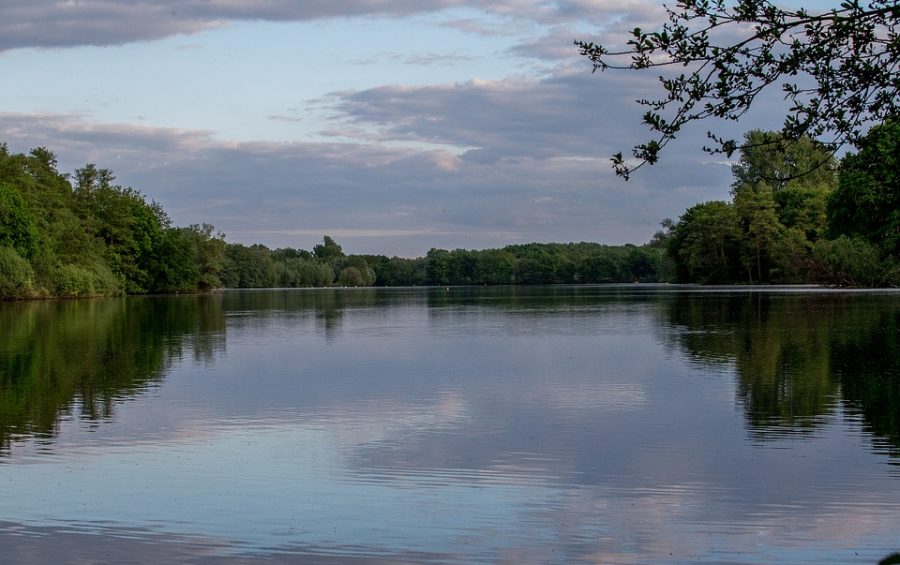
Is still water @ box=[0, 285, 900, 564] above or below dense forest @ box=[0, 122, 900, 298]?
below

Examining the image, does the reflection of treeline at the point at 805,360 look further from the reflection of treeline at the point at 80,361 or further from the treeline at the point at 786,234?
the treeline at the point at 786,234

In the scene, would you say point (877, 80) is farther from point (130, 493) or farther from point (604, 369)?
point (604, 369)

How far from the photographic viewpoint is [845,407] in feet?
49.4

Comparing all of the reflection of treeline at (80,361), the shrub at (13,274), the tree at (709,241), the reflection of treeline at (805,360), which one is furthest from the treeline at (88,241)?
the reflection of treeline at (805,360)

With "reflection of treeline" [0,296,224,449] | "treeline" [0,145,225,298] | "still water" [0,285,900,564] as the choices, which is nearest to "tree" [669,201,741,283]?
"treeline" [0,145,225,298]

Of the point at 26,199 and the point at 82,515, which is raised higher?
the point at 26,199

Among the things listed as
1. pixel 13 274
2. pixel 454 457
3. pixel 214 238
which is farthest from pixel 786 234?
pixel 454 457

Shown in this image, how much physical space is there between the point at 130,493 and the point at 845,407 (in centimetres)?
1040

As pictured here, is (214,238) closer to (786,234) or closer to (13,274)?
(13,274)

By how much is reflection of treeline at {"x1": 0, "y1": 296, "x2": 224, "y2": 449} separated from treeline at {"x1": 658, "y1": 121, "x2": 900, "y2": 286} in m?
44.5

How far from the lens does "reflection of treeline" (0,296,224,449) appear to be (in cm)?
1534

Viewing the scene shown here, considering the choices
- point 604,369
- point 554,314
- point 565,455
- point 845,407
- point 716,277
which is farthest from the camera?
point 716,277

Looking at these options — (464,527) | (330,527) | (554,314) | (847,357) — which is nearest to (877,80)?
(464,527)

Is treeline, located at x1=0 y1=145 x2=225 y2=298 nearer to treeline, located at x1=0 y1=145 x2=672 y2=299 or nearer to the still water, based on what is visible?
treeline, located at x1=0 y1=145 x2=672 y2=299
